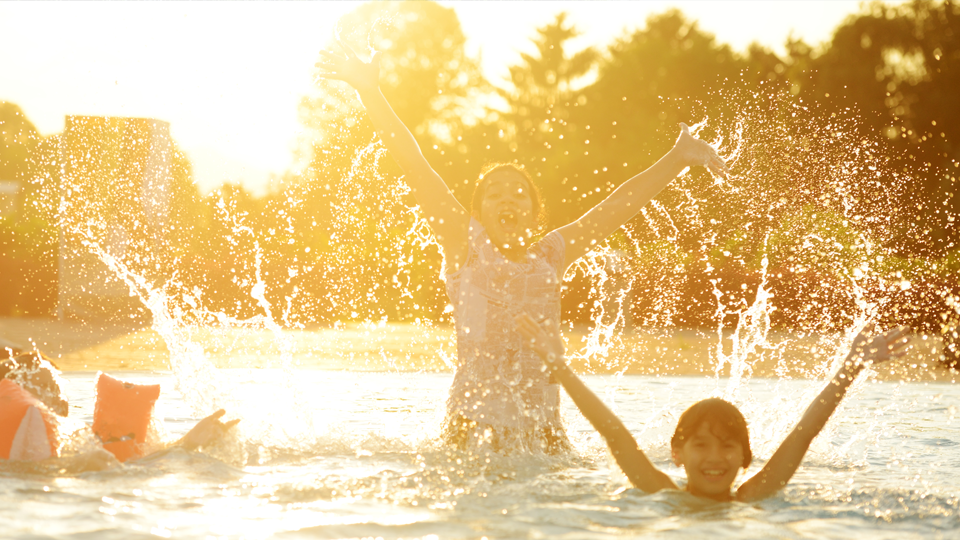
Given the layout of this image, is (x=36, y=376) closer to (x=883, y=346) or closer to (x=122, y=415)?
(x=122, y=415)

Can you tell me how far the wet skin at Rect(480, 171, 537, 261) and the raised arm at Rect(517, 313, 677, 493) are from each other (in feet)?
4.15

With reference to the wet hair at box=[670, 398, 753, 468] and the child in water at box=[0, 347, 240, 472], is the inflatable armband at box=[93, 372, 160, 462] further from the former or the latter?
the wet hair at box=[670, 398, 753, 468]

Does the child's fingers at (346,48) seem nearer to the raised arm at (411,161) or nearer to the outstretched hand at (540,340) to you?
the raised arm at (411,161)

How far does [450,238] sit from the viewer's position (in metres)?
5.04

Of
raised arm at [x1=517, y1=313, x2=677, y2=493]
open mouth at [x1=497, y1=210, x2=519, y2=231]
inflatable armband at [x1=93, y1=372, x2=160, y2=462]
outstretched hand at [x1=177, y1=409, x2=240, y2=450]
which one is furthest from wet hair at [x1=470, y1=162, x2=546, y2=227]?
inflatable armband at [x1=93, y1=372, x2=160, y2=462]

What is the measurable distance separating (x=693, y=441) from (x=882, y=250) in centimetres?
1524

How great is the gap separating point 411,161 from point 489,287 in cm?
78

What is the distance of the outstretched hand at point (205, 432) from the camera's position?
516 centimetres

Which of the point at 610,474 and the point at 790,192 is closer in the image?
the point at 610,474

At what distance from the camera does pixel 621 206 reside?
210 inches

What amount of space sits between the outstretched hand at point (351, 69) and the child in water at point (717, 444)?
70.0 inches

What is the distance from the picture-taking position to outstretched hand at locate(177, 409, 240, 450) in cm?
516

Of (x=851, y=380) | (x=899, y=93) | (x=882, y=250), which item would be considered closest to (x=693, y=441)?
(x=851, y=380)

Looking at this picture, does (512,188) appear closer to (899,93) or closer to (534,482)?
(534,482)
